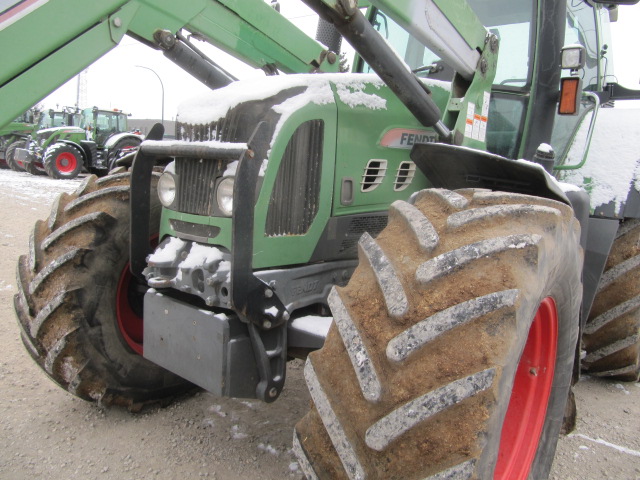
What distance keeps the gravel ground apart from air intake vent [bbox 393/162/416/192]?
1262 mm

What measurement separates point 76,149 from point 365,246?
16.6m

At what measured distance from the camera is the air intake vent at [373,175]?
7.79 ft

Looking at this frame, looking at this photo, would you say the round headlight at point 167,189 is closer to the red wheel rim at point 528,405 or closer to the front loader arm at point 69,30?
the front loader arm at point 69,30

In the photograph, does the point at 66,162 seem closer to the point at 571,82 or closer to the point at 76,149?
the point at 76,149

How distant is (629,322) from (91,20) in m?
3.02

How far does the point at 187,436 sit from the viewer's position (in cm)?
259

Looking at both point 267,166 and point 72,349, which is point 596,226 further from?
point 72,349

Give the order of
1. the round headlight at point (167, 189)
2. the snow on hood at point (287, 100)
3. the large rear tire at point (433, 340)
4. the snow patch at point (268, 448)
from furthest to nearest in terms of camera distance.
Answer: the snow patch at point (268, 448)
the round headlight at point (167, 189)
the snow on hood at point (287, 100)
the large rear tire at point (433, 340)

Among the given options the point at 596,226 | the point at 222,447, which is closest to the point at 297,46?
the point at 596,226

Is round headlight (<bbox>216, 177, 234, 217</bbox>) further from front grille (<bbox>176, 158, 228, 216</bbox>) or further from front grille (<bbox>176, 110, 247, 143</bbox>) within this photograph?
front grille (<bbox>176, 110, 247, 143</bbox>)

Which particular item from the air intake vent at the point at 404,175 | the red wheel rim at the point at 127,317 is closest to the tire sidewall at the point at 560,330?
the air intake vent at the point at 404,175

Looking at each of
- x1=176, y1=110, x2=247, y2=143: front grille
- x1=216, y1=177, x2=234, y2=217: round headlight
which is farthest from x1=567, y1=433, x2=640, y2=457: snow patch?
x1=176, y1=110, x2=247, y2=143: front grille

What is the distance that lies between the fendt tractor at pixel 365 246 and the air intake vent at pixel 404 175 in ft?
0.04

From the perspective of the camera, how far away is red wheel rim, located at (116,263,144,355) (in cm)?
270
